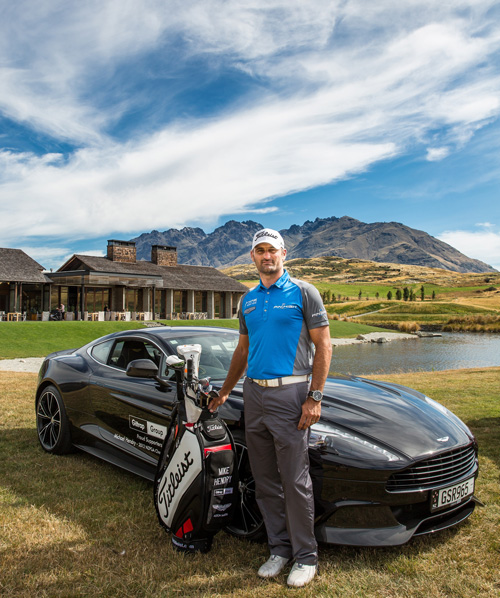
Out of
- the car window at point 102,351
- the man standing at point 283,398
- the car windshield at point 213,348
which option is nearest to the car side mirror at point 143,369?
the car windshield at point 213,348

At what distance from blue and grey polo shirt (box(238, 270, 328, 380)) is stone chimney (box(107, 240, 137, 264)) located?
4238cm

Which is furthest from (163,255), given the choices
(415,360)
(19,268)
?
(415,360)

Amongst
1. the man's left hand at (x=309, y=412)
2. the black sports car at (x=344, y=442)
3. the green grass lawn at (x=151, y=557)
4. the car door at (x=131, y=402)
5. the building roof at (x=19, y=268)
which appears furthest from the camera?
the building roof at (x=19, y=268)

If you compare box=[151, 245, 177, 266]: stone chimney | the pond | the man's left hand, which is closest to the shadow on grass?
the man's left hand

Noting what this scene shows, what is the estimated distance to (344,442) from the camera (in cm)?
319

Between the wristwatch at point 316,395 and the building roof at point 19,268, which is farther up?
the building roof at point 19,268

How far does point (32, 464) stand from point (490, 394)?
8714 mm

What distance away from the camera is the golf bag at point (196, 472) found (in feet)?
10.2

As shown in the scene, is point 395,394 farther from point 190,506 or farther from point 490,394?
point 490,394

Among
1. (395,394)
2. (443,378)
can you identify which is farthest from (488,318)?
(395,394)

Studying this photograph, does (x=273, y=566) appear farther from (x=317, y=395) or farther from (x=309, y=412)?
(x=317, y=395)

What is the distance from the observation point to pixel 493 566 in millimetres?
3061

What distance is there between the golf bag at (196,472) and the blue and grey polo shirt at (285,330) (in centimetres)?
43

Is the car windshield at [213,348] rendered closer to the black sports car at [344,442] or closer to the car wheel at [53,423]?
the black sports car at [344,442]
